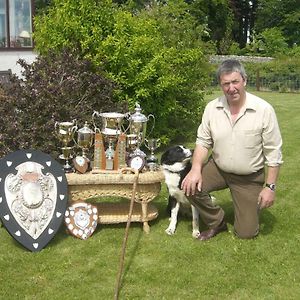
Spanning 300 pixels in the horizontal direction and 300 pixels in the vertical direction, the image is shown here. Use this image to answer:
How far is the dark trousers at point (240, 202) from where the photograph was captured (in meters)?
3.98

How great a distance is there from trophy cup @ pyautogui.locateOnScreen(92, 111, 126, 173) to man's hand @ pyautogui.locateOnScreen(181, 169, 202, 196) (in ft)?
1.91

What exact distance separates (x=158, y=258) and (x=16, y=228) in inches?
42.4

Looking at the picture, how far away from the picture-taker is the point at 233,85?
12.1 ft

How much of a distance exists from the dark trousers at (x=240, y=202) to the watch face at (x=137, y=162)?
476mm

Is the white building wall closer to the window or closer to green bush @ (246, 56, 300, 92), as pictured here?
the window

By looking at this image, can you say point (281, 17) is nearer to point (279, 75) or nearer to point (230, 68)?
point (279, 75)

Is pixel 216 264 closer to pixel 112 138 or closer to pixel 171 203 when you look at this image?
pixel 171 203

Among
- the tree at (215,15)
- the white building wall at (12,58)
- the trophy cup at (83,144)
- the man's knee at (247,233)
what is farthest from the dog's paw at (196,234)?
the tree at (215,15)

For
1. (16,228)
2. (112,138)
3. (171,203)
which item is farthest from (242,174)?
(16,228)

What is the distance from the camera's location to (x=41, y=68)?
6098mm

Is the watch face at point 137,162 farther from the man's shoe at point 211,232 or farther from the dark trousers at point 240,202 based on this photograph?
the man's shoe at point 211,232

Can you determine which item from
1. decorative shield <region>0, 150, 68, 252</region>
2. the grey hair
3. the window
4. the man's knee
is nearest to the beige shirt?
the grey hair

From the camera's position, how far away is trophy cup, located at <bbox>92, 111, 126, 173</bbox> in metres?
4.11

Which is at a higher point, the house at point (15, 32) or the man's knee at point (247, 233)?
the house at point (15, 32)
